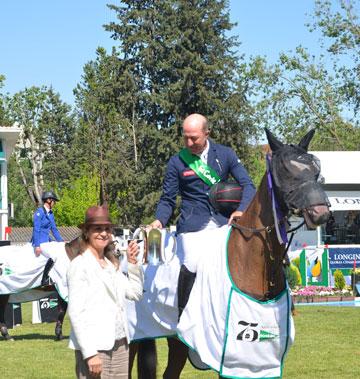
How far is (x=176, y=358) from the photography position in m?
7.63

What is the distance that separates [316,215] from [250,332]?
3.59ft

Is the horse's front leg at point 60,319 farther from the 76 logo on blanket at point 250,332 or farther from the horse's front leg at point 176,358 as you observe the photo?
the 76 logo on blanket at point 250,332

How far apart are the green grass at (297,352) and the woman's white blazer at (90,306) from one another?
4.38 meters

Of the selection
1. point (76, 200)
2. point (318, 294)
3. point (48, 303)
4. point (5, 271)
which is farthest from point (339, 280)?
point (76, 200)

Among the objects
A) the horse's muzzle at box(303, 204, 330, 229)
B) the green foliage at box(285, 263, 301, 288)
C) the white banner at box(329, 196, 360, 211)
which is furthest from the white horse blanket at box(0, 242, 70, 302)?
the white banner at box(329, 196, 360, 211)

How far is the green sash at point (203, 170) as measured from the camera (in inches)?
281

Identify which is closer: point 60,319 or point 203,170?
point 203,170

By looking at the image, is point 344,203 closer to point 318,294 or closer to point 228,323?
point 318,294

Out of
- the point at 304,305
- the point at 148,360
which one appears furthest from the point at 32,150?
the point at 148,360

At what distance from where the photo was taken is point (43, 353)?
40.5 feet

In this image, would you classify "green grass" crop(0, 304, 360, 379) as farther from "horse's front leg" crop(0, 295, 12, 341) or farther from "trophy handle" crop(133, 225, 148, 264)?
"trophy handle" crop(133, 225, 148, 264)

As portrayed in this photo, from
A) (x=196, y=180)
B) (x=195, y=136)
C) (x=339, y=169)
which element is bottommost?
(x=196, y=180)

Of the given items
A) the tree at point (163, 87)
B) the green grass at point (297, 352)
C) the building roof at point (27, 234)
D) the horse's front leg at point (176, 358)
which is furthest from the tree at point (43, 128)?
the horse's front leg at point (176, 358)

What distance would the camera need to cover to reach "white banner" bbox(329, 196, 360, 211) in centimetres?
2798
